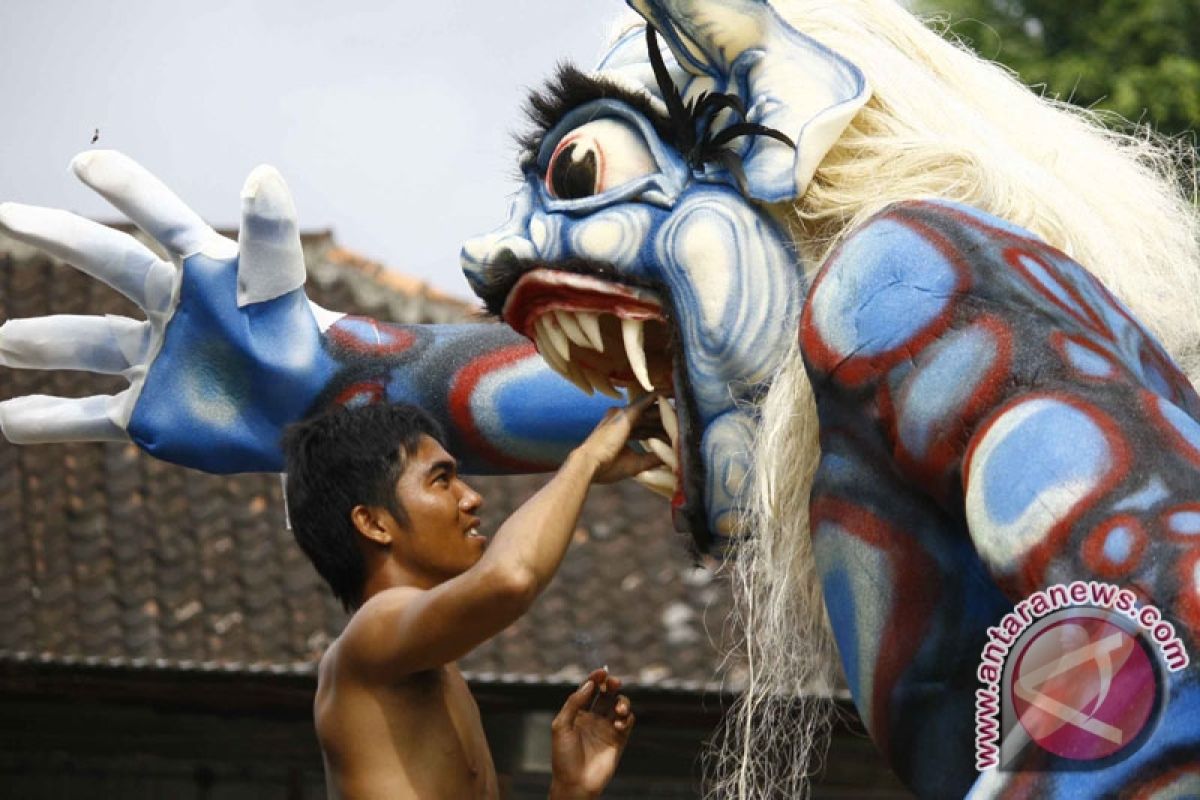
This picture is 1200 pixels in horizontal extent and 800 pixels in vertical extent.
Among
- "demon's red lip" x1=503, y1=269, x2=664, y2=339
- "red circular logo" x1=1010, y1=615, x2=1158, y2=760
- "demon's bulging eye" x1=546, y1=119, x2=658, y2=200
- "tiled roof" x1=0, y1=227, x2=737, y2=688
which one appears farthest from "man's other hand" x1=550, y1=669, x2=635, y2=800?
"tiled roof" x1=0, y1=227, x2=737, y2=688

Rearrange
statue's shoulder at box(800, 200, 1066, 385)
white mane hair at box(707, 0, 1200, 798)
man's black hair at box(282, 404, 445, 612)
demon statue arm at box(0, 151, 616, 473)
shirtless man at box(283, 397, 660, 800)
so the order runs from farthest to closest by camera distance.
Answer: demon statue arm at box(0, 151, 616, 473) < man's black hair at box(282, 404, 445, 612) < shirtless man at box(283, 397, 660, 800) < white mane hair at box(707, 0, 1200, 798) < statue's shoulder at box(800, 200, 1066, 385)

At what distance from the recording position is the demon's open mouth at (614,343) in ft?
6.97

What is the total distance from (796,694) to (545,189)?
620 mm

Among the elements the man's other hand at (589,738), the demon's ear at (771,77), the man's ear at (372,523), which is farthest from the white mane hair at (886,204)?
the man's ear at (372,523)

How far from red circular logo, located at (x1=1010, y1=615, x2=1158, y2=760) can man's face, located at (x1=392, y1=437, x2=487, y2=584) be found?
3.30 feet

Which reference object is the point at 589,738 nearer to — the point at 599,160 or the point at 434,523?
the point at 434,523

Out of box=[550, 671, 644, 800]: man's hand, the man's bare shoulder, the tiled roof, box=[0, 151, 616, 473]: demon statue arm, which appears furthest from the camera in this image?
the tiled roof

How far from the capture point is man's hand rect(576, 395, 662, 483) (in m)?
2.14

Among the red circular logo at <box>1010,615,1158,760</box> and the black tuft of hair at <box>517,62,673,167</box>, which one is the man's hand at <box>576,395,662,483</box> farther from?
the red circular logo at <box>1010,615,1158,760</box>

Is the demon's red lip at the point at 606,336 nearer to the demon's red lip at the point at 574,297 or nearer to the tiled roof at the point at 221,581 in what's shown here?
the demon's red lip at the point at 574,297

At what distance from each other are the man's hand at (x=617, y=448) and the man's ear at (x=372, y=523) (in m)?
0.38

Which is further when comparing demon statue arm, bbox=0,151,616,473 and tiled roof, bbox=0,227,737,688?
tiled roof, bbox=0,227,737,688

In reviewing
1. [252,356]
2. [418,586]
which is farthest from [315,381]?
[418,586]

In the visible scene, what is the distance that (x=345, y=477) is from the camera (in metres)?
2.50
